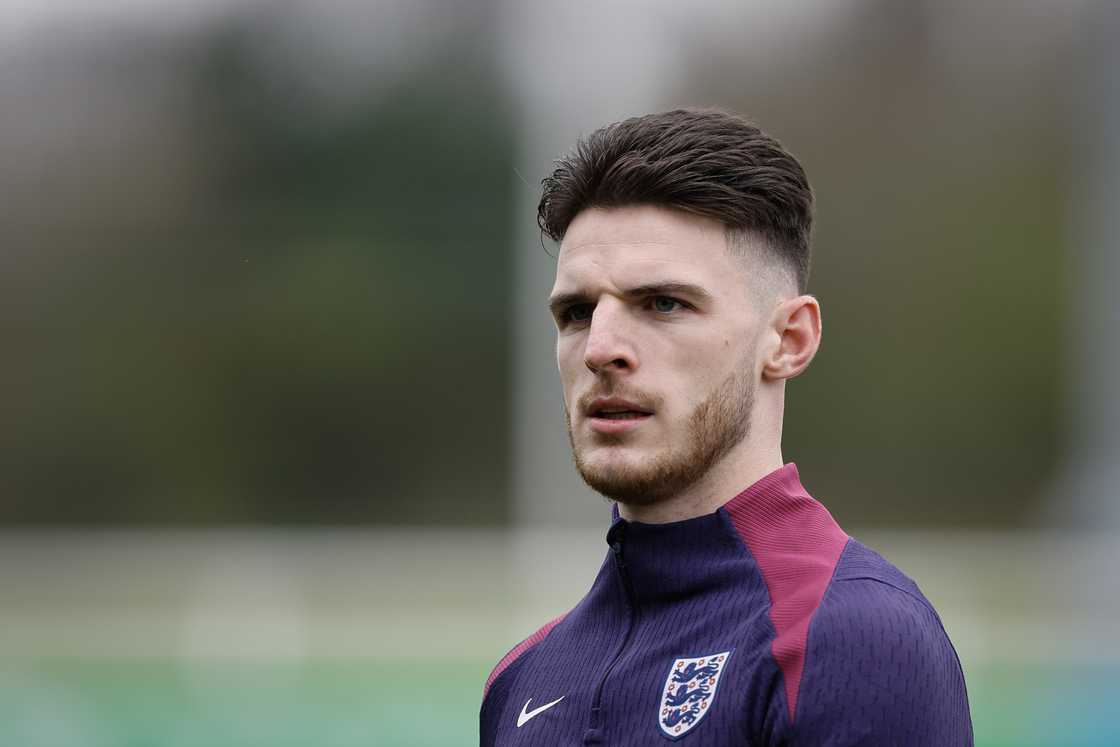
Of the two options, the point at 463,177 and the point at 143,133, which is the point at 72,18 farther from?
the point at 463,177

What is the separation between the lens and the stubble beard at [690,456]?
5.75 ft

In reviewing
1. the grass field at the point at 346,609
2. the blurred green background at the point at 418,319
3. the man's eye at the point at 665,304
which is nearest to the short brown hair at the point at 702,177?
the man's eye at the point at 665,304

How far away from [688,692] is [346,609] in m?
5.61

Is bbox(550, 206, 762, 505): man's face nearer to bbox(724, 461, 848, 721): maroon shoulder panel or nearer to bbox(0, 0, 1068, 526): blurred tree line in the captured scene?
bbox(724, 461, 848, 721): maroon shoulder panel

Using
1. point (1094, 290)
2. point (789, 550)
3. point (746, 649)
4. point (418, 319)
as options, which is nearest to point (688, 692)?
point (746, 649)

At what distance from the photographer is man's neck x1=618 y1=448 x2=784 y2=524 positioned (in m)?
1.78

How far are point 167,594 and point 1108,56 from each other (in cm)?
555

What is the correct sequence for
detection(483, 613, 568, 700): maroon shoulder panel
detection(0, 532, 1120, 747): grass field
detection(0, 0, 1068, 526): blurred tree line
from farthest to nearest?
1. detection(0, 0, 1068, 526): blurred tree line
2. detection(0, 532, 1120, 747): grass field
3. detection(483, 613, 568, 700): maroon shoulder panel

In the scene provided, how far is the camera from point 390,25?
703 cm

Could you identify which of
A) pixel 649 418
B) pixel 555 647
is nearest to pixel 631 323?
pixel 649 418

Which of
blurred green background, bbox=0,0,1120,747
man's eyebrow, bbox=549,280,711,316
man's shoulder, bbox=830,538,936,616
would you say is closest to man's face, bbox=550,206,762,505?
man's eyebrow, bbox=549,280,711,316

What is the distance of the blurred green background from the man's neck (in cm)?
483

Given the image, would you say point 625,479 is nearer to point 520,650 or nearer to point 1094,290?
point 520,650

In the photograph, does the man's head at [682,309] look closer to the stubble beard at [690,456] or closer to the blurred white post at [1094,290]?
the stubble beard at [690,456]
